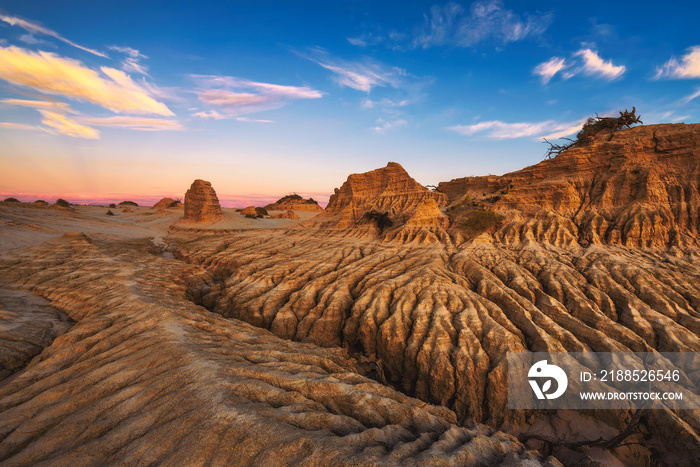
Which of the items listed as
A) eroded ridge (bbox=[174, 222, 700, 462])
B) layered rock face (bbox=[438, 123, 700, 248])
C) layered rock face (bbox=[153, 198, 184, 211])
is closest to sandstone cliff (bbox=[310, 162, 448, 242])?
eroded ridge (bbox=[174, 222, 700, 462])

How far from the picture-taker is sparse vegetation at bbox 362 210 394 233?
30.2 metres

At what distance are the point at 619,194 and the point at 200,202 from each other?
63487 mm

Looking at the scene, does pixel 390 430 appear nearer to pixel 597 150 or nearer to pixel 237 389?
pixel 237 389

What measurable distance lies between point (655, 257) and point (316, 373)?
2477 centimetres

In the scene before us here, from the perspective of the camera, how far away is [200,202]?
2156 inches

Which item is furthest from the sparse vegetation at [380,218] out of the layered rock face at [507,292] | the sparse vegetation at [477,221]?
the sparse vegetation at [477,221]

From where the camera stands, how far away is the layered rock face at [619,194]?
2020 centimetres

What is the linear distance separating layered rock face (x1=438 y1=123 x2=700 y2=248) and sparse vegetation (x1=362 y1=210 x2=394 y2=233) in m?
11.5

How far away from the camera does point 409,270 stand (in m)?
20.9

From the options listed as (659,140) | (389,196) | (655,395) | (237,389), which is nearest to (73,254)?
(237,389)

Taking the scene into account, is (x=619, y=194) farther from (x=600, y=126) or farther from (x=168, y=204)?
(x=168, y=204)

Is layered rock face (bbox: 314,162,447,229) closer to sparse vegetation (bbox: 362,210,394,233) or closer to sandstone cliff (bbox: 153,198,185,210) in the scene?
sparse vegetation (bbox: 362,210,394,233)

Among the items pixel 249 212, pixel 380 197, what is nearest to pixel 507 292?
pixel 380 197

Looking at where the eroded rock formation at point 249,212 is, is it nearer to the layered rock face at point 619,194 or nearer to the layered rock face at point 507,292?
the layered rock face at point 507,292
